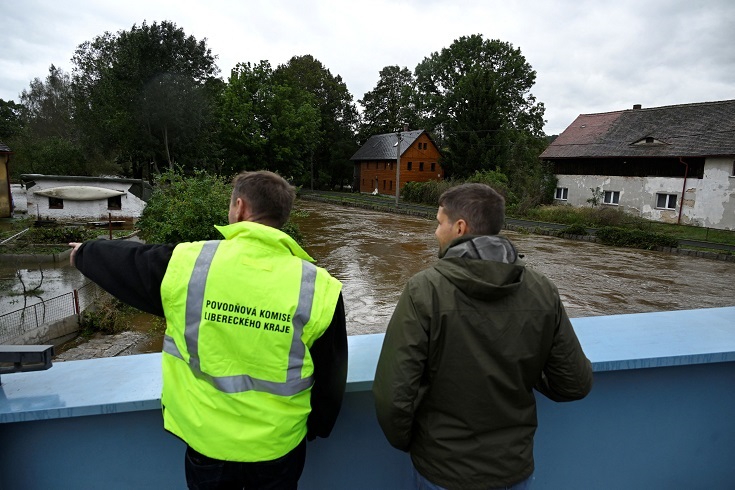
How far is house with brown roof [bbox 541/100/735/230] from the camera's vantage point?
978 inches

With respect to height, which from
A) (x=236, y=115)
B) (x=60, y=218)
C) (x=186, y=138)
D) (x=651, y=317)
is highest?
(x=236, y=115)

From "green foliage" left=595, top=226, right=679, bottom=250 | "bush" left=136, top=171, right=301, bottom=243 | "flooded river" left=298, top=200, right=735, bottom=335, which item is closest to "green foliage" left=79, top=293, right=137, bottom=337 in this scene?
"bush" left=136, top=171, right=301, bottom=243

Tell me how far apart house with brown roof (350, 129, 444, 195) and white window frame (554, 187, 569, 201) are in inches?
483

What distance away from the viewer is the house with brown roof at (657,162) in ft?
81.5

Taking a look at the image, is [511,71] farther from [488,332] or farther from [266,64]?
[488,332]

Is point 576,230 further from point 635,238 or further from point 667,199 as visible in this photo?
point 667,199

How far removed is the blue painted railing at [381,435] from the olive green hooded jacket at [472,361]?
1.05ft

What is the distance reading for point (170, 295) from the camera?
1.50 metres

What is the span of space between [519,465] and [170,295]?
128 cm

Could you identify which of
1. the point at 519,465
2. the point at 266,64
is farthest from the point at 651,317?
the point at 266,64

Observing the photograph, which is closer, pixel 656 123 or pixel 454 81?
pixel 656 123

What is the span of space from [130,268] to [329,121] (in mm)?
54800

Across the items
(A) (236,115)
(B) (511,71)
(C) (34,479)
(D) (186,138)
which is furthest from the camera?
(B) (511,71)

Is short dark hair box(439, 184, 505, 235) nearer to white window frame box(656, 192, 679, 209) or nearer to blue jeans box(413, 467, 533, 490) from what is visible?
blue jeans box(413, 467, 533, 490)
